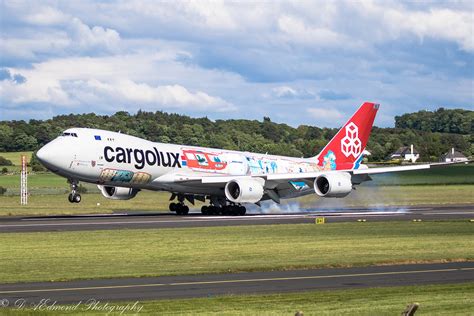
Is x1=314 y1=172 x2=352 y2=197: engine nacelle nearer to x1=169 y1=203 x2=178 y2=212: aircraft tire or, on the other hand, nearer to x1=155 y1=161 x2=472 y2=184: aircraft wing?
x1=155 y1=161 x2=472 y2=184: aircraft wing

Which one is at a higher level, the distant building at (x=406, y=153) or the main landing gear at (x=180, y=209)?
the distant building at (x=406, y=153)

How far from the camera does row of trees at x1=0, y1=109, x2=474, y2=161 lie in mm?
133125

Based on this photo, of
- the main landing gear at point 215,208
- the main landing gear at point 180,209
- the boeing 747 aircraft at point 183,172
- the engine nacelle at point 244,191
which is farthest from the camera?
the main landing gear at point 180,209

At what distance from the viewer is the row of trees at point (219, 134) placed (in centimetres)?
13312

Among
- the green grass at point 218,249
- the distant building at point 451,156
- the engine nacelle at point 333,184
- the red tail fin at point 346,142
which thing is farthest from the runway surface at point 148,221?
the distant building at point 451,156

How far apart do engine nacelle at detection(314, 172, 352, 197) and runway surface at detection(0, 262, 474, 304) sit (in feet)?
97.8

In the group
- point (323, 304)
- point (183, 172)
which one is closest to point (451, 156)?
point (183, 172)

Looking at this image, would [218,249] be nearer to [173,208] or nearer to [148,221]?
[148,221]

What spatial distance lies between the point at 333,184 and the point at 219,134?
272 feet

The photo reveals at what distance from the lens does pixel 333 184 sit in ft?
187

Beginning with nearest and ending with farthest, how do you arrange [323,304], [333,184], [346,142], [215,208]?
[323,304], [333,184], [215,208], [346,142]

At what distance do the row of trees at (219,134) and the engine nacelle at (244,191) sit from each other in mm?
58629

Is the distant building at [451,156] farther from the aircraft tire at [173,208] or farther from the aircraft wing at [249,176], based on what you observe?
the aircraft tire at [173,208]

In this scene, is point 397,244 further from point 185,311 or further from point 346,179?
point 346,179
